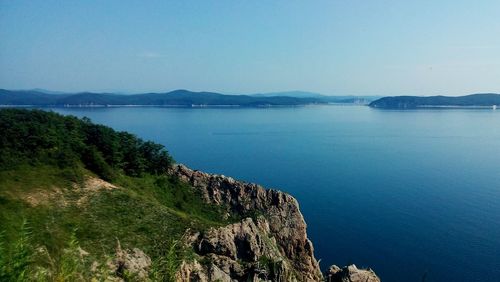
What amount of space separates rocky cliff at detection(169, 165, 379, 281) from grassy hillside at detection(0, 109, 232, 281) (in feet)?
5.23

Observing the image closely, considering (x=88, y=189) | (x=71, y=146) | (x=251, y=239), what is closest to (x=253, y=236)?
(x=251, y=239)

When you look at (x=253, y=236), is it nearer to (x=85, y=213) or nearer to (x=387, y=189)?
(x=85, y=213)

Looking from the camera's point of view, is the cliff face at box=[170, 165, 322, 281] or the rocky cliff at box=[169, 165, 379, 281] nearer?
the rocky cliff at box=[169, 165, 379, 281]

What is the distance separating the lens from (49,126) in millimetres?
42531

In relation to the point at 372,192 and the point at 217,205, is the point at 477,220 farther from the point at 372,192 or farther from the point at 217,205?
the point at 217,205

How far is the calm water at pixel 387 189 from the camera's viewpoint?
54062mm

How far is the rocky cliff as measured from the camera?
32.0 m

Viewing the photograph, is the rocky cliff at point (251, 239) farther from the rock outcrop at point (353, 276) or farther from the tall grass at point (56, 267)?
the tall grass at point (56, 267)

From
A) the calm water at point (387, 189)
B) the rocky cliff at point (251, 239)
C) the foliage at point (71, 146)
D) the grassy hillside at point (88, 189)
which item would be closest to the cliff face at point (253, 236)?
the rocky cliff at point (251, 239)

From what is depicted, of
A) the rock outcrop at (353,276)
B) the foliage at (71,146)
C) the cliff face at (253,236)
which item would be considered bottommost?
the rock outcrop at (353,276)

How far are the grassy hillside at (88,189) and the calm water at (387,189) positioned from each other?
79.6 feet

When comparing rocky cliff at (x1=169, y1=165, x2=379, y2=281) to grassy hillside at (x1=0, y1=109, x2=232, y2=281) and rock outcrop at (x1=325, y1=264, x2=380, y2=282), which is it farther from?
grassy hillside at (x1=0, y1=109, x2=232, y2=281)

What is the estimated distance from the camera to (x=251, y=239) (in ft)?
115

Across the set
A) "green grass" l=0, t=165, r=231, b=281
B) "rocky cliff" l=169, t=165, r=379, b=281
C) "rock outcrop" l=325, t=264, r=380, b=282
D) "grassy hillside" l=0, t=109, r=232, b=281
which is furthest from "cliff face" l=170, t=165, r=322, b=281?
"green grass" l=0, t=165, r=231, b=281
